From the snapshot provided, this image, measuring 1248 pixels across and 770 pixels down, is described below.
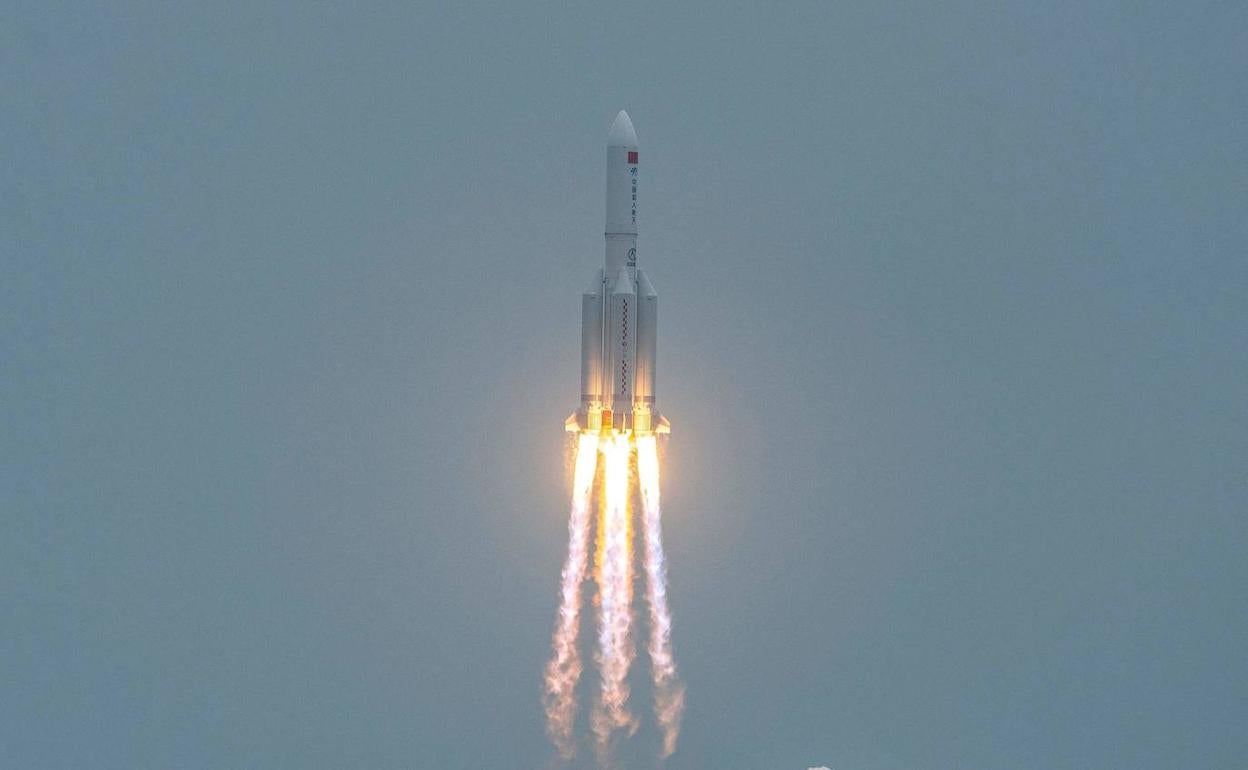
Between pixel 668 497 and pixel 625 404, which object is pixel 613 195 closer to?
pixel 625 404

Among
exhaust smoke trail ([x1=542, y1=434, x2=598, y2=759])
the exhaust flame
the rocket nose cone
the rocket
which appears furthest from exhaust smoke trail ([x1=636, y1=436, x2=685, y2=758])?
the rocket nose cone

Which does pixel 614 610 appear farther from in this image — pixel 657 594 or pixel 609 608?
pixel 657 594

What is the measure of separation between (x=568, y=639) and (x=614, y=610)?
145cm

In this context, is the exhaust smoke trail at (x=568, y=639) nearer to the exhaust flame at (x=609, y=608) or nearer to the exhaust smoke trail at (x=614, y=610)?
the exhaust flame at (x=609, y=608)

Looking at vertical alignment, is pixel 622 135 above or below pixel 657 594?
above

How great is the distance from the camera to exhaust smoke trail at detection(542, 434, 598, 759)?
71500mm

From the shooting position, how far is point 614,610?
71562 mm

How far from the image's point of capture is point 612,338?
223 ft

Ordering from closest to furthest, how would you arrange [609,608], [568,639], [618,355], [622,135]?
[618,355] < [622,135] < [609,608] < [568,639]

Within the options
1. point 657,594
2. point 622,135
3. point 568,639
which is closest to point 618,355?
point 622,135

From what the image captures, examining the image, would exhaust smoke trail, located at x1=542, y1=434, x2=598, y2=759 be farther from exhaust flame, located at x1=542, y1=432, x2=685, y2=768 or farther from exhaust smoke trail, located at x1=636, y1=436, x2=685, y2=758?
exhaust smoke trail, located at x1=636, y1=436, x2=685, y2=758

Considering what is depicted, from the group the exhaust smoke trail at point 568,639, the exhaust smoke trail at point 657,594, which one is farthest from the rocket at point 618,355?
the exhaust smoke trail at point 568,639

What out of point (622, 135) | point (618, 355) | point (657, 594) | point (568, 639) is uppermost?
point (622, 135)

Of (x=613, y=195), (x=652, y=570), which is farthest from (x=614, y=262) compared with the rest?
(x=652, y=570)
